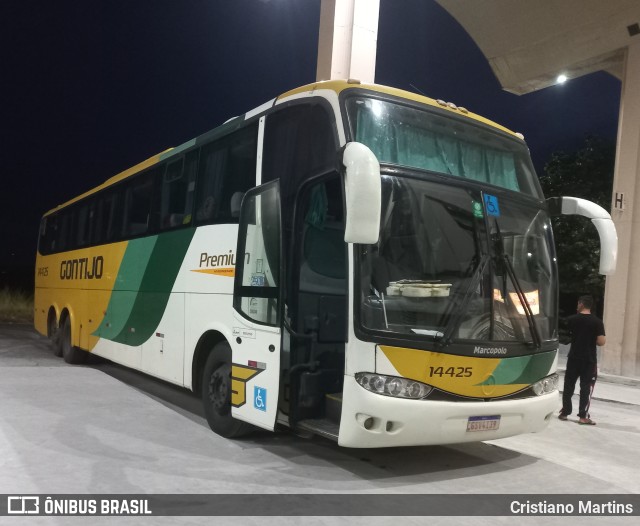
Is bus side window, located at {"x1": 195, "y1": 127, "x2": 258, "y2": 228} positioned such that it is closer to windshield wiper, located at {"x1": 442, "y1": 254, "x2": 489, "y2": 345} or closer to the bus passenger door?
the bus passenger door

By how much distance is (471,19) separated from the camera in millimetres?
18062

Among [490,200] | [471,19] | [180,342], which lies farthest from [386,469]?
[471,19]

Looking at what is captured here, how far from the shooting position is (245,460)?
6.07 m

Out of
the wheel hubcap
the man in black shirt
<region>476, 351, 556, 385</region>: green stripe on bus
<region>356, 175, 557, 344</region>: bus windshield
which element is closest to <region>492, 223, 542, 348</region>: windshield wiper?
<region>356, 175, 557, 344</region>: bus windshield

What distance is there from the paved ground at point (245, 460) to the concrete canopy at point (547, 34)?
1142cm

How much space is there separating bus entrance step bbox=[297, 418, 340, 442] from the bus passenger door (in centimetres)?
34

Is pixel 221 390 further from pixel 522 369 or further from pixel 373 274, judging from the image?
pixel 522 369

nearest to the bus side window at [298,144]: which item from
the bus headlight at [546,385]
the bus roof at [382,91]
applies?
the bus roof at [382,91]

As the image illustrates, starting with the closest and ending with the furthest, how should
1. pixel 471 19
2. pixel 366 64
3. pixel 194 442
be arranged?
pixel 194 442, pixel 366 64, pixel 471 19

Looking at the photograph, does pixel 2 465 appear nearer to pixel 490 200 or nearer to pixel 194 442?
pixel 194 442

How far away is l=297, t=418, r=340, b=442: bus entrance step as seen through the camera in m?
5.44

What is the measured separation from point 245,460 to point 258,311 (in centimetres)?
141

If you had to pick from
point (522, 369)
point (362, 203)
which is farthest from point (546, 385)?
point (362, 203)

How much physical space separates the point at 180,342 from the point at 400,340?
12.2 feet
